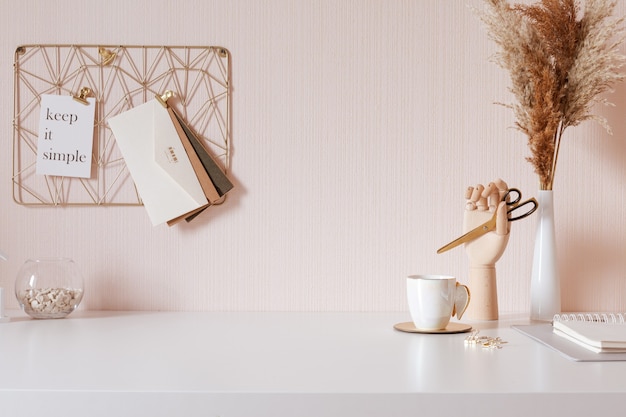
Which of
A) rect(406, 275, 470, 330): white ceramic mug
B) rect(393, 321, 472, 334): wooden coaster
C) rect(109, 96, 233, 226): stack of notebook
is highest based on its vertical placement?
rect(109, 96, 233, 226): stack of notebook

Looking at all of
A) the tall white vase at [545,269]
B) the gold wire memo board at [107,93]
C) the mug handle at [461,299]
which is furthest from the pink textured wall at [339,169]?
the mug handle at [461,299]

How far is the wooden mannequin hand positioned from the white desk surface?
178 millimetres

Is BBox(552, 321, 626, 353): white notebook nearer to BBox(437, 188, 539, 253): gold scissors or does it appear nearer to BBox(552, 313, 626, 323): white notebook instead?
BBox(552, 313, 626, 323): white notebook

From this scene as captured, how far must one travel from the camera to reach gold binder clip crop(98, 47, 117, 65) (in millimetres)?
1458

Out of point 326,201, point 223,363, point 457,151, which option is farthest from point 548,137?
point 223,363

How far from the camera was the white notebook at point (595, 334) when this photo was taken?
972 millimetres

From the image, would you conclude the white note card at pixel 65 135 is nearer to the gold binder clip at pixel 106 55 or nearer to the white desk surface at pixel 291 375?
the gold binder clip at pixel 106 55

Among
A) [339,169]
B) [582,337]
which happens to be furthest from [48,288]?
[582,337]

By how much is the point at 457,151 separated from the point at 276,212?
15.1 inches

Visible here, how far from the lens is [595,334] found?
1.02 metres

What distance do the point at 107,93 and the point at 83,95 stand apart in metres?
0.05

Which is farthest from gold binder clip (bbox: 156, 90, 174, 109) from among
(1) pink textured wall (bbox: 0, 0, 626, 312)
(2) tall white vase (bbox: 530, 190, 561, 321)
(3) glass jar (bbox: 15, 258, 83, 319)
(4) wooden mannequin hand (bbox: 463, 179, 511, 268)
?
→ (2) tall white vase (bbox: 530, 190, 561, 321)

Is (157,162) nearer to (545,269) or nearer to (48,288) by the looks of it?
(48,288)

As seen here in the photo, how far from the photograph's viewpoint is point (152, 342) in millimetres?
1098
